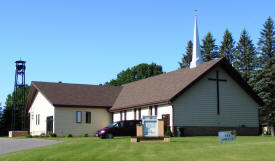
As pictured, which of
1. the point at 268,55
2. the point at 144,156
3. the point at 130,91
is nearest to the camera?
the point at 144,156

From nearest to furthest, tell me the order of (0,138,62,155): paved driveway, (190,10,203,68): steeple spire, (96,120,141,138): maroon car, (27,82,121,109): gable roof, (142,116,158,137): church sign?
(0,138,62,155): paved driveway, (142,116,158,137): church sign, (96,120,141,138): maroon car, (190,10,203,68): steeple spire, (27,82,121,109): gable roof

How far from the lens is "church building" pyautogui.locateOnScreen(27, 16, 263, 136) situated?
3806 centimetres

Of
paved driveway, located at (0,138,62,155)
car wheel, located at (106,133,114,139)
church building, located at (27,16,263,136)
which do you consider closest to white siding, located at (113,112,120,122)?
church building, located at (27,16,263,136)

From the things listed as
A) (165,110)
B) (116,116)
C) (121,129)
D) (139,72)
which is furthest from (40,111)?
(139,72)

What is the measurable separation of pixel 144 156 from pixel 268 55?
54.1 meters

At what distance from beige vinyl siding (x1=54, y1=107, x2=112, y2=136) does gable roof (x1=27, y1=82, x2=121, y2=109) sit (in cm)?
72

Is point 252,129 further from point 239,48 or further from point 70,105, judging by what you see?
point 239,48

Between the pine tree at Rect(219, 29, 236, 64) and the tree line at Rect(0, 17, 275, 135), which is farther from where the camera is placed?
the pine tree at Rect(219, 29, 236, 64)

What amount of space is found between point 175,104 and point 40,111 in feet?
67.4

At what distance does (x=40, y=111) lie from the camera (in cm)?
5122

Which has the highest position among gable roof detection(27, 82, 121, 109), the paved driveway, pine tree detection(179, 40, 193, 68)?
pine tree detection(179, 40, 193, 68)

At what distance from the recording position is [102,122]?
4897 centimetres

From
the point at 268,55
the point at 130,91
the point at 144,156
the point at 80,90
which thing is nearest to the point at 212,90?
the point at 130,91

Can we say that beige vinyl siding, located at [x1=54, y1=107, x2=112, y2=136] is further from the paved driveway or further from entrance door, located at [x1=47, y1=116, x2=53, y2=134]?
the paved driveway
